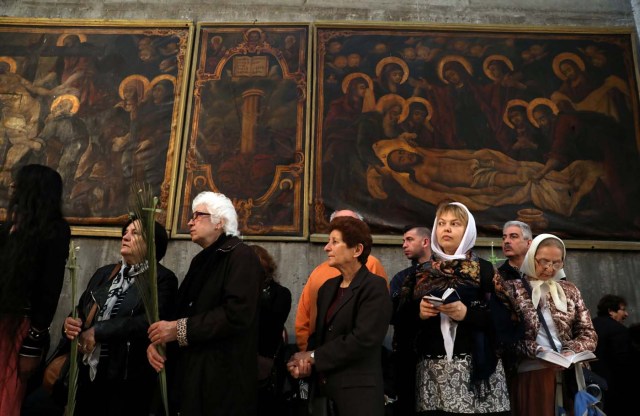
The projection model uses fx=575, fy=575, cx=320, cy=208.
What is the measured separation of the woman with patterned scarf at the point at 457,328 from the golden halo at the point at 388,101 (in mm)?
3384

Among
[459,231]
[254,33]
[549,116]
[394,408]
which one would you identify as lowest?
[394,408]

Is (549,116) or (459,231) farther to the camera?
(549,116)

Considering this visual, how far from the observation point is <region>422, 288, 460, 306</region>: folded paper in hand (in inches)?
116

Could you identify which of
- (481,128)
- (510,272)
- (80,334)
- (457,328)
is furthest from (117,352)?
(481,128)

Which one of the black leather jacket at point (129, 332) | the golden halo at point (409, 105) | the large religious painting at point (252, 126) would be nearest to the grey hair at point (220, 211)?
the black leather jacket at point (129, 332)

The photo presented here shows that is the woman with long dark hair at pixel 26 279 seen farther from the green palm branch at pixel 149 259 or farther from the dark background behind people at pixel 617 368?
the dark background behind people at pixel 617 368

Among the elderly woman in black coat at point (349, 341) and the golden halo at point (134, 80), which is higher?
the golden halo at point (134, 80)

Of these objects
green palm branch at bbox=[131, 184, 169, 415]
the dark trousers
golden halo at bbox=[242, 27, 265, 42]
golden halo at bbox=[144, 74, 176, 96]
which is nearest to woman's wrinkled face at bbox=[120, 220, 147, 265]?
green palm branch at bbox=[131, 184, 169, 415]

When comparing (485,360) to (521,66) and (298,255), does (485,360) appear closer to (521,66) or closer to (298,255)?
(298,255)

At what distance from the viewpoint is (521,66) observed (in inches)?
259

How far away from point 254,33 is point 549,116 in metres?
3.50

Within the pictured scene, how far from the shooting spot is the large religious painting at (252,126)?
594 centimetres

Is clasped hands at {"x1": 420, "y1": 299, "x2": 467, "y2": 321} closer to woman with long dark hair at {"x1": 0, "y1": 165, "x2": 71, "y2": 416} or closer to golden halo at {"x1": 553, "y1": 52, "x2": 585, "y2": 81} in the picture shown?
woman with long dark hair at {"x1": 0, "y1": 165, "x2": 71, "y2": 416}

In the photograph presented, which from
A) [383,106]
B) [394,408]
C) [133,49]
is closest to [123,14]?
[133,49]
